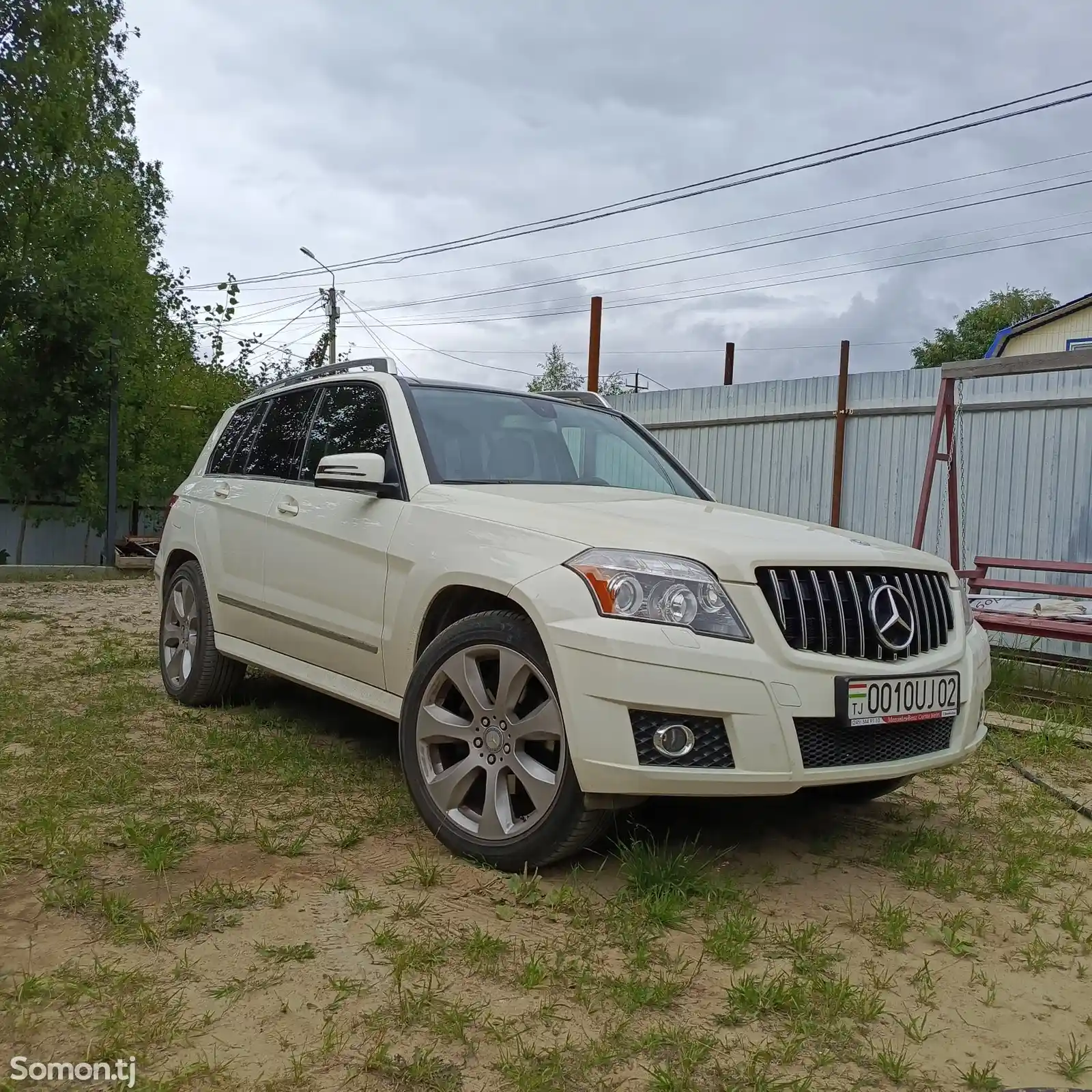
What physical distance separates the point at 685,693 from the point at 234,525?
292 cm

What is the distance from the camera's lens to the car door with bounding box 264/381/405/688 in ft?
12.9

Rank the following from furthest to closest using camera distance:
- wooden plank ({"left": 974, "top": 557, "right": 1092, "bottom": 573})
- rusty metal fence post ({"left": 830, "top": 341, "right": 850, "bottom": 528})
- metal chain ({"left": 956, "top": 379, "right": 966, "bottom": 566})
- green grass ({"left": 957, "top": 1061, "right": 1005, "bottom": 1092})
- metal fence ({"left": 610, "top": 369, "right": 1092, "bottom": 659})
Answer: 1. rusty metal fence post ({"left": 830, "top": 341, "right": 850, "bottom": 528})
2. metal chain ({"left": 956, "top": 379, "right": 966, "bottom": 566})
3. metal fence ({"left": 610, "top": 369, "right": 1092, "bottom": 659})
4. wooden plank ({"left": 974, "top": 557, "right": 1092, "bottom": 573})
5. green grass ({"left": 957, "top": 1061, "right": 1005, "bottom": 1092})

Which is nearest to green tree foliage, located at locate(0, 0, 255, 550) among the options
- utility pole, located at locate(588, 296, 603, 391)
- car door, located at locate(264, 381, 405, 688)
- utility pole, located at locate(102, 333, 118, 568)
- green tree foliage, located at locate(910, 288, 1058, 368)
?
utility pole, located at locate(102, 333, 118, 568)

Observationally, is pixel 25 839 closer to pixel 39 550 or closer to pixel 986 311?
pixel 39 550

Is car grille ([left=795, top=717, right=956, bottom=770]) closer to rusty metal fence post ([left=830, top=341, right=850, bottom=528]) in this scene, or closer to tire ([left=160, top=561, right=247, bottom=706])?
tire ([left=160, top=561, right=247, bottom=706])

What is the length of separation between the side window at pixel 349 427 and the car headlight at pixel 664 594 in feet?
4.28

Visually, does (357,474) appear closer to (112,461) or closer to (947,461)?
(947,461)

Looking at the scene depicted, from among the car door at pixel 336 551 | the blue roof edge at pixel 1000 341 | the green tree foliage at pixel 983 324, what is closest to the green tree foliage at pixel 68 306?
the car door at pixel 336 551

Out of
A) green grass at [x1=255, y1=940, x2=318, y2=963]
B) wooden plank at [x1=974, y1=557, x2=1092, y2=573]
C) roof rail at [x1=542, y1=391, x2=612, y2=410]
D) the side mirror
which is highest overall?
roof rail at [x1=542, y1=391, x2=612, y2=410]

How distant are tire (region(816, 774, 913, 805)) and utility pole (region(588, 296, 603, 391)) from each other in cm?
707

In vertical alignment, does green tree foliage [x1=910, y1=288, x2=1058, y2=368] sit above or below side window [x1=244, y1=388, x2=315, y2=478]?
above

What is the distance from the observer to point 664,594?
9.87 feet

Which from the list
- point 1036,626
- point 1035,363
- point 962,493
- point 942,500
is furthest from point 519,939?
point 962,493

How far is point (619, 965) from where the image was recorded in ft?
8.68
